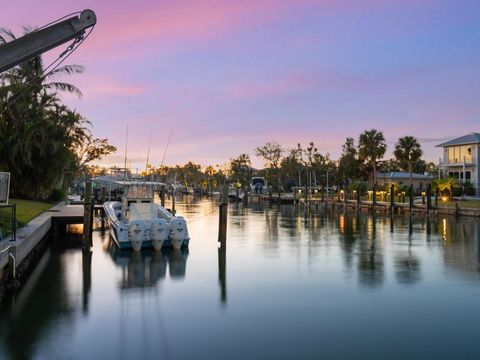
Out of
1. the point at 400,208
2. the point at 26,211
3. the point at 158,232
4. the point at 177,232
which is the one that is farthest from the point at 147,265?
the point at 400,208

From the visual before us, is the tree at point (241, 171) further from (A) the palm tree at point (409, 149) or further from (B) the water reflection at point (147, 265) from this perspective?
(B) the water reflection at point (147, 265)

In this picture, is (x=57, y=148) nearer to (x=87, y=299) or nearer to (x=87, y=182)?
(x=87, y=182)

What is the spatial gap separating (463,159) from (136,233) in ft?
180

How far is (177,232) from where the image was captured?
23.1 metres

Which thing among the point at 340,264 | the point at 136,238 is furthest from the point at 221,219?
the point at 340,264

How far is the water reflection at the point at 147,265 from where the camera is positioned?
17516mm

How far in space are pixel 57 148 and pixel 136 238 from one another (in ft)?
60.2

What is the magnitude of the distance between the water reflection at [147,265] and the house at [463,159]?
5200 cm

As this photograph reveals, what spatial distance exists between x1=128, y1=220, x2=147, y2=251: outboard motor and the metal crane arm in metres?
10.5

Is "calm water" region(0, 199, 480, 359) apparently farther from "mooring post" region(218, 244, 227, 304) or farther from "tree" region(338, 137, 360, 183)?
"tree" region(338, 137, 360, 183)

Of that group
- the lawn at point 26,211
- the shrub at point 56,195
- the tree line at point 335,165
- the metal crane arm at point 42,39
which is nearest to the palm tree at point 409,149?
the tree line at point 335,165

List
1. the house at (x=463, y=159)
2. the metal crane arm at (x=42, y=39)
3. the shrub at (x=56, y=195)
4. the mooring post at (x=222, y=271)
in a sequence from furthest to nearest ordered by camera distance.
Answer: the house at (x=463, y=159) → the shrub at (x=56, y=195) → the mooring post at (x=222, y=271) → the metal crane arm at (x=42, y=39)

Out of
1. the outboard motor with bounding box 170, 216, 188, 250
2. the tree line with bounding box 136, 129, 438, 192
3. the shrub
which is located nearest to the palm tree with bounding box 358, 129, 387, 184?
the tree line with bounding box 136, 129, 438, 192

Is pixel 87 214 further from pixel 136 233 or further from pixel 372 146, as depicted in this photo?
pixel 372 146
